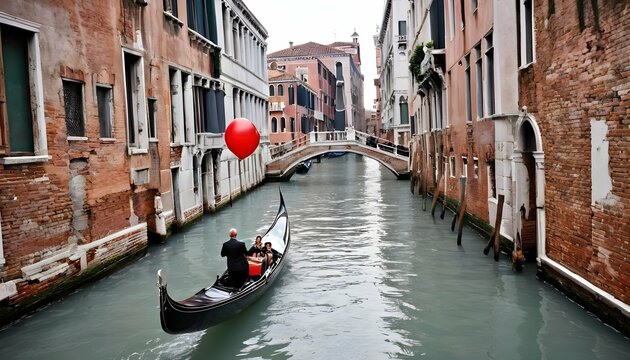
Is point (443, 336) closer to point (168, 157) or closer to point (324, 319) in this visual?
point (324, 319)

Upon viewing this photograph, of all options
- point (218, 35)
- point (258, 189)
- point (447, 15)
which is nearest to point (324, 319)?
point (447, 15)

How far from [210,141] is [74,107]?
6.42 metres

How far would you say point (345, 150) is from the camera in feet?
75.3

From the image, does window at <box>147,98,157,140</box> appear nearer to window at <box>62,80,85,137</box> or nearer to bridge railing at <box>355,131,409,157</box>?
window at <box>62,80,85,137</box>

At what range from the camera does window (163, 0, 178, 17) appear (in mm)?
10775

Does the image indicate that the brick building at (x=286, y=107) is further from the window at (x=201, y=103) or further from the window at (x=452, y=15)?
the window at (x=452, y=15)

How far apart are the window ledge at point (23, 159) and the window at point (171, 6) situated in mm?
5394

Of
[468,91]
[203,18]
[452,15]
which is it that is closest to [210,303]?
[468,91]

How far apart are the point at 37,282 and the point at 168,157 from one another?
4.85 meters

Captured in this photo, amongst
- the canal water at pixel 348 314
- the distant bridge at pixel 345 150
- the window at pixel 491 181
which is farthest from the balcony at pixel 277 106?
the window at pixel 491 181

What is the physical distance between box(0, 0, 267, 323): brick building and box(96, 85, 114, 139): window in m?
0.01

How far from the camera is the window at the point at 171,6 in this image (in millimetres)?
10775

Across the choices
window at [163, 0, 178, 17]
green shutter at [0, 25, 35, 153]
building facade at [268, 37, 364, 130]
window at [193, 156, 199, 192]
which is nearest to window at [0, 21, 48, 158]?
green shutter at [0, 25, 35, 153]

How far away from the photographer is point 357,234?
11117 mm
